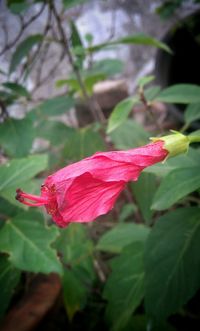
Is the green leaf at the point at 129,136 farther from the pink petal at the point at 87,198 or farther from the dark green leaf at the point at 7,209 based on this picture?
the pink petal at the point at 87,198

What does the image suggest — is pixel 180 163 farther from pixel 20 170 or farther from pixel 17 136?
pixel 17 136

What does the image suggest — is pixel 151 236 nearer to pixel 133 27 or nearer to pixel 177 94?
pixel 177 94

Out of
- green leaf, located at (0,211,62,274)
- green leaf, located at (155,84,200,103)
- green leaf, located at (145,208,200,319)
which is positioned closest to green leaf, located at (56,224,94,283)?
green leaf, located at (0,211,62,274)

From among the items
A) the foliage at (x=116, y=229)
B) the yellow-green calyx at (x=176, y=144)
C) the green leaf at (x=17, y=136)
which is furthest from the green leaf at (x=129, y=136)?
the yellow-green calyx at (x=176, y=144)

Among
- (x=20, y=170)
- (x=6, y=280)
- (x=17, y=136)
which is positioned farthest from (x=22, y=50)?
(x=6, y=280)

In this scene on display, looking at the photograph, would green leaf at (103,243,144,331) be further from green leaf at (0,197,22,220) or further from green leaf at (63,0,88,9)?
green leaf at (63,0,88,9)

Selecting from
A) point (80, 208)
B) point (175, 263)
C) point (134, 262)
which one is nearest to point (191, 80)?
point (134, 262)

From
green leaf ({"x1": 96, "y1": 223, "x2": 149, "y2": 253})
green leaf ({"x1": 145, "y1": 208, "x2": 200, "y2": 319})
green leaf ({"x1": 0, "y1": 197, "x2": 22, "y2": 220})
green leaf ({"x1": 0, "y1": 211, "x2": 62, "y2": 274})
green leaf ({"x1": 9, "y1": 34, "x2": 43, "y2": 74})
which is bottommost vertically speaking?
green leaf ({"x1": 96, "y1": 223, "x2": 149, "y2": 253})
